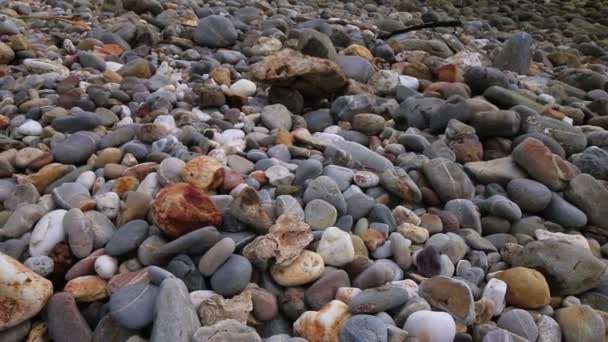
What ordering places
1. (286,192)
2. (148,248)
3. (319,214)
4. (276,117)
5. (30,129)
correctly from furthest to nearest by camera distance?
(276,117) → (30,129) → (286,192) → (319,214) → (148,248)

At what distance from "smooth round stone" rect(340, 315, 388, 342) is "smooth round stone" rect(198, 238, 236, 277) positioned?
436mm

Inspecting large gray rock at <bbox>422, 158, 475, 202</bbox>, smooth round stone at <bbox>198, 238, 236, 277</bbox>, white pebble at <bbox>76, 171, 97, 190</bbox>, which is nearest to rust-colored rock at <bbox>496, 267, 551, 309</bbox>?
large gray rock at <bbox>422, 158, 475, 202</bbox>

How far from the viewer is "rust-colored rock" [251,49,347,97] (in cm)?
288

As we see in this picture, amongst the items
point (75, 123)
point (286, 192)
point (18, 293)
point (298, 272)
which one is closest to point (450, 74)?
point (286, 192)

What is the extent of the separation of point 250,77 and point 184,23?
1207 millimetres

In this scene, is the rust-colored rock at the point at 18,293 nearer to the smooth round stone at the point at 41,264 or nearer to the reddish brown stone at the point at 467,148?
the smooth round stone at the point at 41,264

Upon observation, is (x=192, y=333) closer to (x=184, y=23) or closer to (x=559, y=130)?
(x=559, y=130)

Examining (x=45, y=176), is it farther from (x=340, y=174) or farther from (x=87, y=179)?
(x=340, y=174)

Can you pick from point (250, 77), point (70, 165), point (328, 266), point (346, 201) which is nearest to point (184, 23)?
point (250, 77)

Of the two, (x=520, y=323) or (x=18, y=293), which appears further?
(x=520, y=323)

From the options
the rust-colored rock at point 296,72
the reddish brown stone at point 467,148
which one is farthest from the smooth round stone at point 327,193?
the rust-colored rock at point 296,72

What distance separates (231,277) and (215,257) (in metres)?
0.08

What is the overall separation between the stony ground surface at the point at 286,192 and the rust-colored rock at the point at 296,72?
0.01 metres

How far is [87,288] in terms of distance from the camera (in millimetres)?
1678
